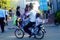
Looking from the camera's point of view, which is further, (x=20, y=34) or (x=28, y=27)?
(x=20, y=34)

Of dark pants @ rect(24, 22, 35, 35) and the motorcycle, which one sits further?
dark pants @ rect(24, 22, 35, 35)

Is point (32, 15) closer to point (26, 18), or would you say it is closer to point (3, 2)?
point (26, 18)

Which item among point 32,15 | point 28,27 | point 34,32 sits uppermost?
point 32,15

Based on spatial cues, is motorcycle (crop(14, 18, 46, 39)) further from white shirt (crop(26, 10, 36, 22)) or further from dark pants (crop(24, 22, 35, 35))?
white shirt (crop(26, 10, 36, 22))

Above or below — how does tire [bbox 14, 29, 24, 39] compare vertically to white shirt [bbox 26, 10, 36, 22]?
below

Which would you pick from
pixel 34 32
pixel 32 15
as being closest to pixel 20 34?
pixel 34 32

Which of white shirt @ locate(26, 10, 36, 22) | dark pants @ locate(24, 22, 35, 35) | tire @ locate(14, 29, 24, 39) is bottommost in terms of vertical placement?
tire @ locate(14, 29, 24, 39)

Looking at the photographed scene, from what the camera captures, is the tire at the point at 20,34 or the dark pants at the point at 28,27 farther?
the tire at the point at 20,34

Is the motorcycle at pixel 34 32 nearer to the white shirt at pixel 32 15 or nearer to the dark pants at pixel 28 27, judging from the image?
the dark pants at pixel 28 27

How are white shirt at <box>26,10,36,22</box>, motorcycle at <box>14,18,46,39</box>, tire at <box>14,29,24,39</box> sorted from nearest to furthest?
motorcycle at <box>14,18,46,39</box>, white shirt at <box>26,10,36,22</box>, tire at <box>14,29,24,39</box>

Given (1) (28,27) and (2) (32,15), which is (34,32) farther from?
(2) (32,15)

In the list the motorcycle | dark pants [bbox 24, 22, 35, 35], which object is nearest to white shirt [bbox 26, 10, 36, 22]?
dark pants [bbox 24, 22, 35, 35]

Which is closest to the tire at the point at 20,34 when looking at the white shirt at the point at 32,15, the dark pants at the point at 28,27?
the dark pants at the point at 28,27

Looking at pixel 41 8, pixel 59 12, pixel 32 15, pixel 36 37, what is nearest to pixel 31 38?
pixel 36 37
